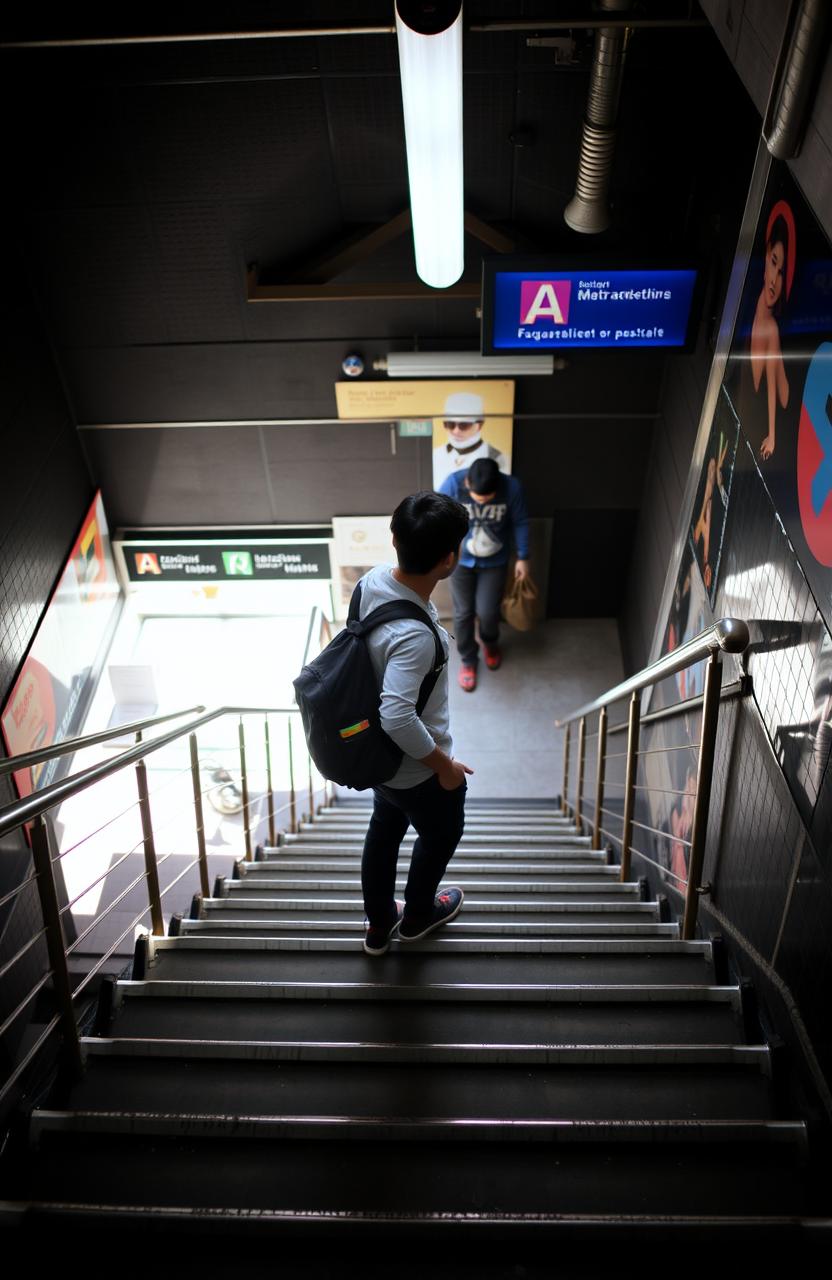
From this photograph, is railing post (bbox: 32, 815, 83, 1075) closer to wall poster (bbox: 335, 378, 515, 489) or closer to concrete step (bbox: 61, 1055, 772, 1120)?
concrete step (bbox: 61, 1055, 772, 1120)

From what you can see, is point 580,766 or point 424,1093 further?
point 580,766

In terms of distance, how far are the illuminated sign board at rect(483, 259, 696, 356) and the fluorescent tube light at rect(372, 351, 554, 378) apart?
4.19ft

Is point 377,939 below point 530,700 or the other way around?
below

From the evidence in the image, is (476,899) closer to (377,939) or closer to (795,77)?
(377,939)

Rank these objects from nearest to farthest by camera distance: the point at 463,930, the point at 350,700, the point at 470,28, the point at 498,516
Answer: the point at 350,700, the point at 463,930, the point at 470,28, the point at 498,516

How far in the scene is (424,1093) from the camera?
201cm

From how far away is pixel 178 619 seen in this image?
7.03m

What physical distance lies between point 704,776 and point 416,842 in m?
0.80

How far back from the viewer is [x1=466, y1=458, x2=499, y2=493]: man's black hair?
18.7 ft

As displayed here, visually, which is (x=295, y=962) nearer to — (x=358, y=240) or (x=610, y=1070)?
(x=610, y=1070)

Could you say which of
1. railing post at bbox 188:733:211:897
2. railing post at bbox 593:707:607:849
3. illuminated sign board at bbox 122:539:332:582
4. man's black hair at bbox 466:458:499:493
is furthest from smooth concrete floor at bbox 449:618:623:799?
railing post at bbox 188:733:211:897

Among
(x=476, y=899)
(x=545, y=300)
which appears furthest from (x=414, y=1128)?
(x=545, y=300)

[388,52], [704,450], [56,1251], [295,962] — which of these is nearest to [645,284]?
[704,450]

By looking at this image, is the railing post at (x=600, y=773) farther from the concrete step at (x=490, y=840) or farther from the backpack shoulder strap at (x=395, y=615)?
the backpack shoulder strap at (x=395, y=615)
